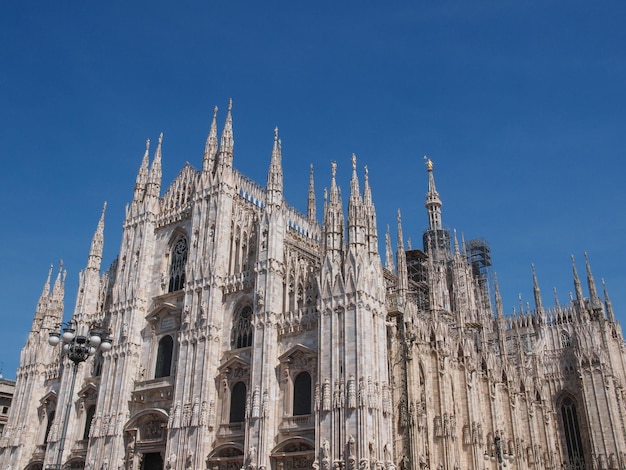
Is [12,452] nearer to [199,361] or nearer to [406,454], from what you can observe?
[199,361]

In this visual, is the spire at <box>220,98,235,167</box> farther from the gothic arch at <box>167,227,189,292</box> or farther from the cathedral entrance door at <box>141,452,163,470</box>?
the cathedral entrance door at <box>141,452,163,470</box>

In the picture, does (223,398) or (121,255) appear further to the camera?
(121,255)

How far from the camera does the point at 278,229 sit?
39625 mm

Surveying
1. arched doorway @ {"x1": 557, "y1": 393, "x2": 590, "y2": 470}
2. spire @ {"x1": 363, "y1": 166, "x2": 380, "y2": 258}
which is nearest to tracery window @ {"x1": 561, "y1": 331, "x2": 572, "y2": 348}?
arched doorway @ {"x1": 557, "y1": 393, "x2": 590, "y2": 470}

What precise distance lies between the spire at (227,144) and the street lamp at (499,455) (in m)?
26.5

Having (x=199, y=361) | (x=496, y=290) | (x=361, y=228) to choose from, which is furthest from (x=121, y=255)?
(x=496, y=290)

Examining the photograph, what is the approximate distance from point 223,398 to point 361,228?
13.1 metres

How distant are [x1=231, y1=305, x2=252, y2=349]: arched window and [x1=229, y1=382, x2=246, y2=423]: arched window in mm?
2579

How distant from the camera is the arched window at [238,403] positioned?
3681 cm

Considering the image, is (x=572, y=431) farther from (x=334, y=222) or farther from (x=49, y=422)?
(x=49, y=422)

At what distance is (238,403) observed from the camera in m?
37.2

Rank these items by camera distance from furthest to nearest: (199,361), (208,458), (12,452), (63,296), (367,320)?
(63,296) → (12,452) → (199,361) → (208,458) → (367,320)

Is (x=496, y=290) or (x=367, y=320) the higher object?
(x=496, y=290)

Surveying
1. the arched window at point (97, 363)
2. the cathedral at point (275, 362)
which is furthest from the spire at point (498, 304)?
the arched window at point (97, 363)
